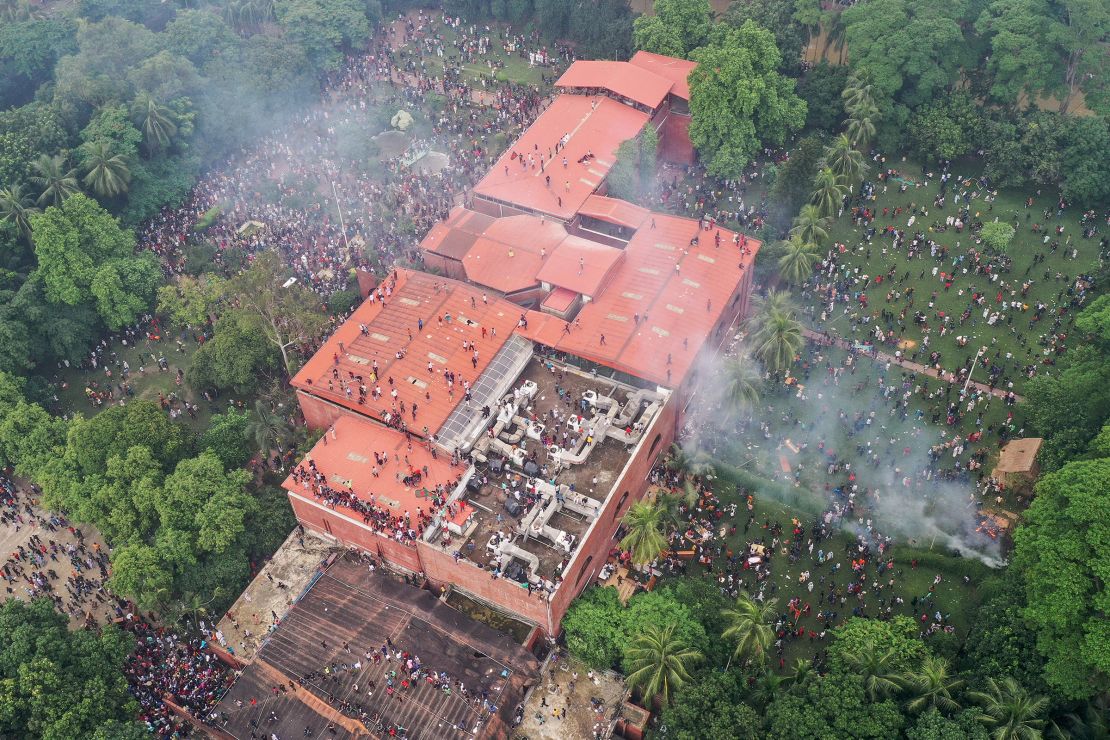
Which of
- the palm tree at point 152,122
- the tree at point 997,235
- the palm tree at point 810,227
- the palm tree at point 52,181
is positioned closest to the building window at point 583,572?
the palm tree at point 810,227

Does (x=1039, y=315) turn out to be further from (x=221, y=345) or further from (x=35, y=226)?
(x=35, y=226)

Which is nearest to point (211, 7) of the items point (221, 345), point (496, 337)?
point (221, 345)

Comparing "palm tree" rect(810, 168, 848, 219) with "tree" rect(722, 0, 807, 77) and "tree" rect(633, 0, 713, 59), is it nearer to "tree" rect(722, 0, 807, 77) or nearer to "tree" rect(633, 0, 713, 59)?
"tree" rect(722, 0, 807, 77)

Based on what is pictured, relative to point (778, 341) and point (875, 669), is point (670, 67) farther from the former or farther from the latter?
point (875, 669)

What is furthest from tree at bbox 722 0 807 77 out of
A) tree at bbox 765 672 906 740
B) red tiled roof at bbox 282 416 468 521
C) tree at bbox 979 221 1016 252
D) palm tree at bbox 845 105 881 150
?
tree at bbox 765 672 906 740

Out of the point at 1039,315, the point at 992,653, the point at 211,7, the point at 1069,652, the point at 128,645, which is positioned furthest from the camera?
the point at 211,7
